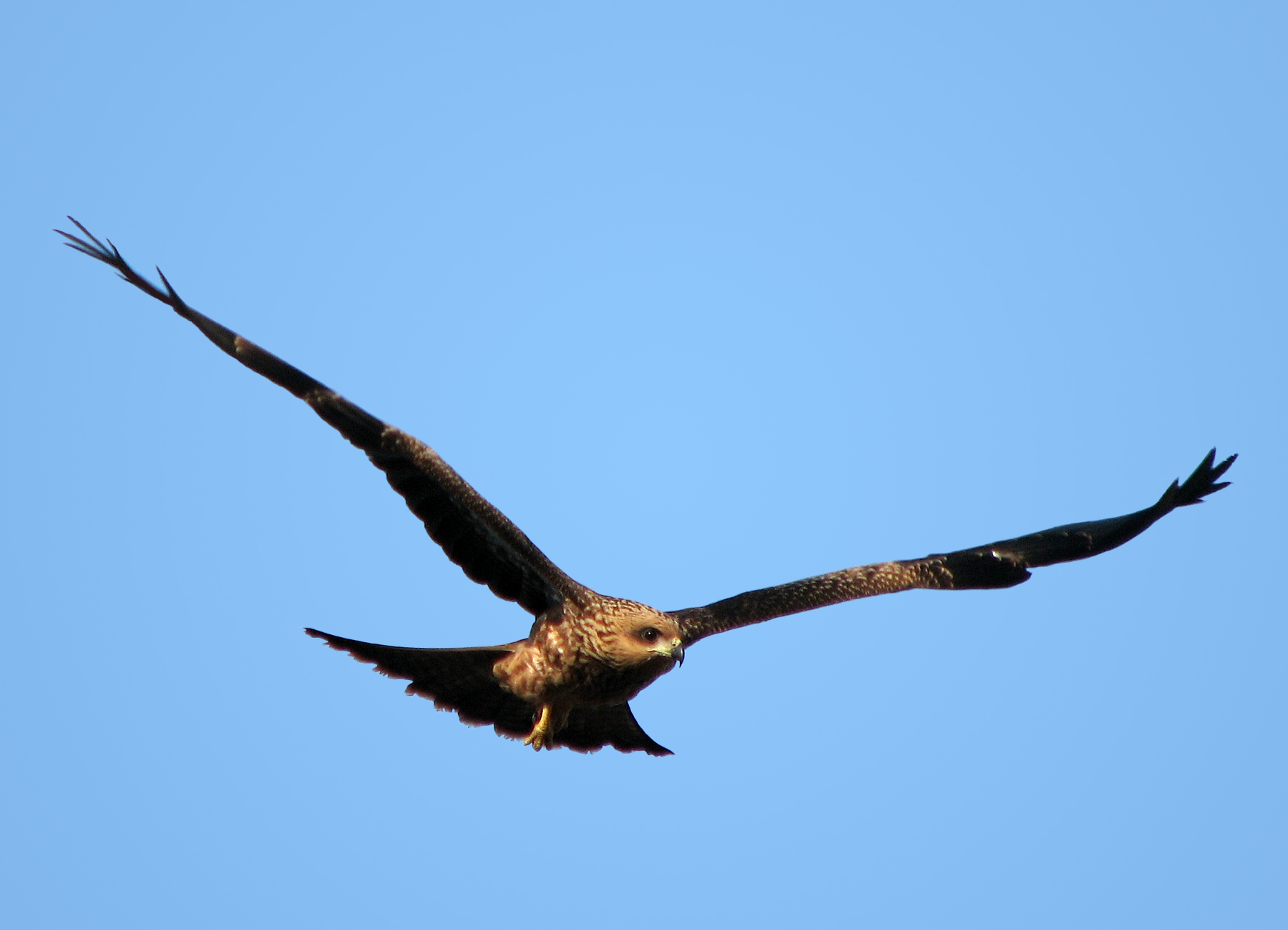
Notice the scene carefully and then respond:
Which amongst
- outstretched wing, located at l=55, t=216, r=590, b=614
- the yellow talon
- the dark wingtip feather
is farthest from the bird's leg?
the dark wingtip feather

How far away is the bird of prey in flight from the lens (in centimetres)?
817

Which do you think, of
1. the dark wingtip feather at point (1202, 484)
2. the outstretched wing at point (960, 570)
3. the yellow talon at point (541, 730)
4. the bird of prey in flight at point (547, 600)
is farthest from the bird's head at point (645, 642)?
the dark wingtip feather at point (1202, 484)

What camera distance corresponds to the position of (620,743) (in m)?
9.56

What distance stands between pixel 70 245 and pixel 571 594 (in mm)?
3571

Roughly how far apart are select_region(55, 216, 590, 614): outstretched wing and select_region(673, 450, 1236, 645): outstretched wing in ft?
3.38

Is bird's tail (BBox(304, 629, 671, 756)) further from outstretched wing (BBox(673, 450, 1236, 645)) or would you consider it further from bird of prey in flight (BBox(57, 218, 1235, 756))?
outstretched wing (BBox(673, 450, 1236, 645))

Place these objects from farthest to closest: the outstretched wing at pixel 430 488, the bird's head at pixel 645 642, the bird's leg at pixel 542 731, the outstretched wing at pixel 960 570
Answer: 1. the outstretched wing at pixel 960 570
2. the bird's leg at pixel 542 731
3. the bird's head at pixel 645 642
4. the outstretched wing at pixel 430 488

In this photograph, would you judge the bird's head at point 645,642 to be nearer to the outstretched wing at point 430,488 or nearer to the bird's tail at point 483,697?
the outstretched wing at point 430,488

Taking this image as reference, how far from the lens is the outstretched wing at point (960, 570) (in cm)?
922

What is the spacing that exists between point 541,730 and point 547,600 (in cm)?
86

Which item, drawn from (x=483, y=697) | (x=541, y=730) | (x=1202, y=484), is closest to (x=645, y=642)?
(x=541, y=730)

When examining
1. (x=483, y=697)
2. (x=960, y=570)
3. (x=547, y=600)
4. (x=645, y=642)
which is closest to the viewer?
(x=645, y=642)

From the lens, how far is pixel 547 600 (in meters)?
8.93

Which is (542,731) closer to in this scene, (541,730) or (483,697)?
(541,730)
